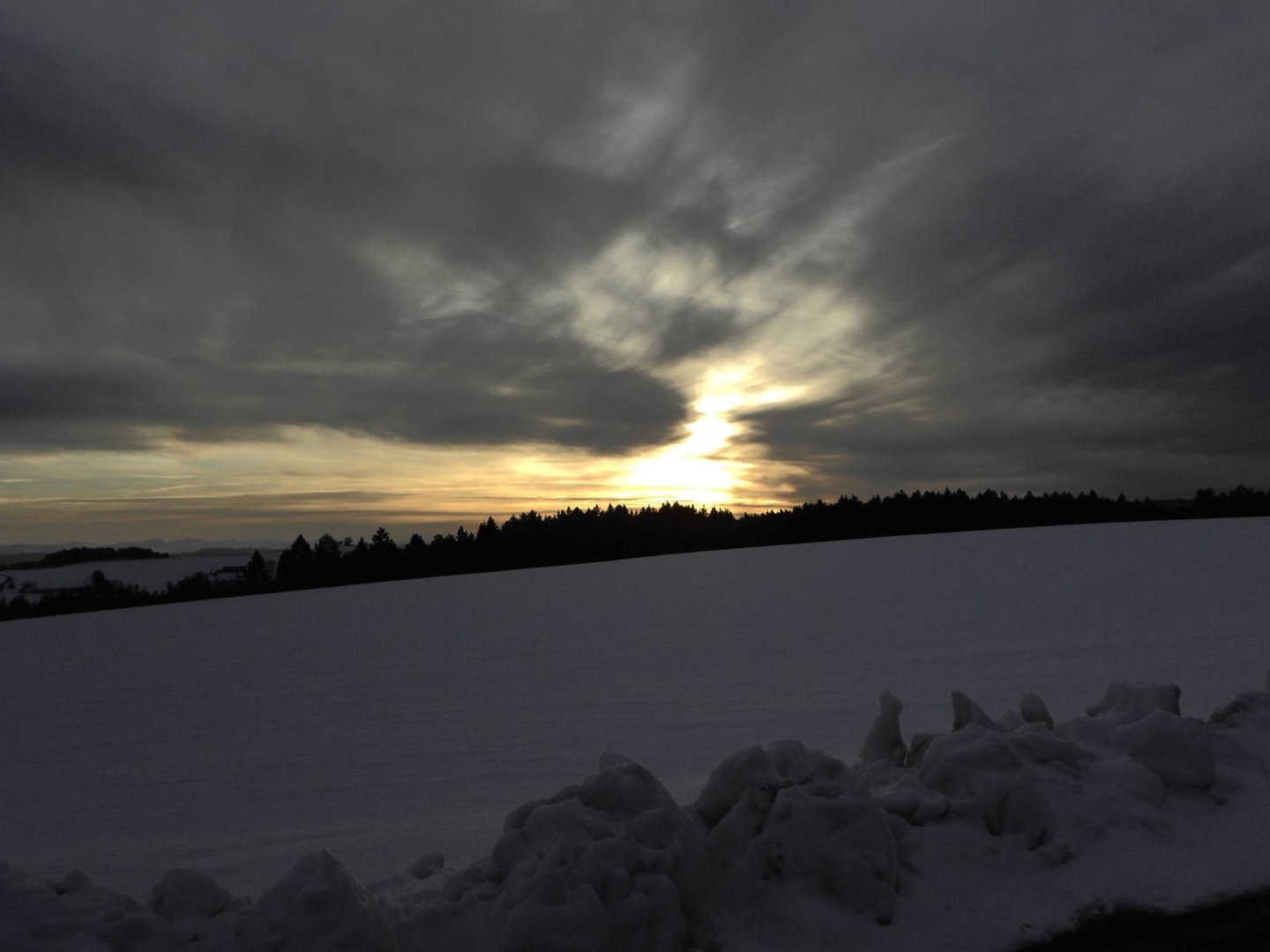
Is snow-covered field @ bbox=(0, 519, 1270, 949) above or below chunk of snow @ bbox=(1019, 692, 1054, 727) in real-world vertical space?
below

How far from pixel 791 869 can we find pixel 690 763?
3.69m

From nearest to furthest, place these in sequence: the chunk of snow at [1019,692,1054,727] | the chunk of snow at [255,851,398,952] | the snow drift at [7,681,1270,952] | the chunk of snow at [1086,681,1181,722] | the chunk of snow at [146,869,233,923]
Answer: the chunk of snow at [255,851,398,952]
the snow drift at [7,681,1270,952]
the chunk of snow at [146,869,233,923]
the chunk of snow at [1086,681,1181,722]
the chunk of snow at [1019,692,1054,727]

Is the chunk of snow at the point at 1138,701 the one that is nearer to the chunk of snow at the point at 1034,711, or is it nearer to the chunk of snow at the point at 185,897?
the chunk of snow at the point at 1034,711

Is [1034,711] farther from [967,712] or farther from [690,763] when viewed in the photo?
[690,763]

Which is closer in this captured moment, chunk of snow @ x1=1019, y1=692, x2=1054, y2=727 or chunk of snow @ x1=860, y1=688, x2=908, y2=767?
chunk of snow @ x1=860, y1=688, x2=908, y2=767

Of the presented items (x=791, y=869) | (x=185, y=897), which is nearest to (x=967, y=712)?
(x=791, y=869)

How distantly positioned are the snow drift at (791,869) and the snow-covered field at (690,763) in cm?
2

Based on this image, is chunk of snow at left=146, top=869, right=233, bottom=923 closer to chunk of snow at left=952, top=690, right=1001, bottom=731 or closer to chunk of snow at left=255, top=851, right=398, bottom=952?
chunk of snow at left=255, top=851, right=398, bottom=952

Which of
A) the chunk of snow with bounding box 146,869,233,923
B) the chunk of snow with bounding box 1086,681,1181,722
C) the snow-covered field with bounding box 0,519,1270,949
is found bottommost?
the snow-covered field with bounding box 0,519,1270,949

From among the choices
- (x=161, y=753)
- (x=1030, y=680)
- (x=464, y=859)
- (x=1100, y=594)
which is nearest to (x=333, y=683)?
(x=161, y=753)

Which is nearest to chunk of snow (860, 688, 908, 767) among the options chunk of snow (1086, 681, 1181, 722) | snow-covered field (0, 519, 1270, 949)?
snow-covered field (0, 519, 1270, 949)

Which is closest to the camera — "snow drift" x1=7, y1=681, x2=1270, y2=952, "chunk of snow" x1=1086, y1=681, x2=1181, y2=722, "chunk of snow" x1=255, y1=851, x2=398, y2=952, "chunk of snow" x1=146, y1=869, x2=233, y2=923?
"chunk of snow" x1=255, y1=851, x2=398, y2=952

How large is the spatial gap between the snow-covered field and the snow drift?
2 centimetres

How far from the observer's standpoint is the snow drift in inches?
142
